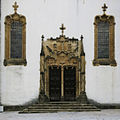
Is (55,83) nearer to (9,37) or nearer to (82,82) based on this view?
(82,82)

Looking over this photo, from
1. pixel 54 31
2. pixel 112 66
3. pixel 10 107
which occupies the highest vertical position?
pixel 54 31

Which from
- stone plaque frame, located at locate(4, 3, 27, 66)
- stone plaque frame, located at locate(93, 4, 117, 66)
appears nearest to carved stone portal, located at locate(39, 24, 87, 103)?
stone plaque frame, located at locate(93, 4, 117, 66)

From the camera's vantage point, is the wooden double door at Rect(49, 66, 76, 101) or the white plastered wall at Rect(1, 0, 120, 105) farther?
the wooden double door at Rect(49, 66, 76, 101)

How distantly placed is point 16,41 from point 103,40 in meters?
4.63

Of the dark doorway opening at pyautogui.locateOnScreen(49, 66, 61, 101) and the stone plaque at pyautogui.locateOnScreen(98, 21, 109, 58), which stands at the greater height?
the stone plaque at pyautogui.locateOnScreen(98, 21, 109, 58)

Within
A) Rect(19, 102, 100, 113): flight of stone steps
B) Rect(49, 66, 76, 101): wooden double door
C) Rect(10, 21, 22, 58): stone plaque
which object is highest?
Rect(10, 21, 22, 58): stone plaque

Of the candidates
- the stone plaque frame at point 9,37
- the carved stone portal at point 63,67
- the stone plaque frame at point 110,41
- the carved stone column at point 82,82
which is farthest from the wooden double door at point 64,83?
the stone plaque frame at point 9,37

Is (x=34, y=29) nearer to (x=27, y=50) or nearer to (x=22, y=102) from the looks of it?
(x=27, y=50)

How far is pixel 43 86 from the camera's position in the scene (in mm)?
14344

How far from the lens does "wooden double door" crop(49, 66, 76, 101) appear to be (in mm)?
14438

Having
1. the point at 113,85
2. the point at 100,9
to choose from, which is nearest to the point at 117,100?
the point at 113,85

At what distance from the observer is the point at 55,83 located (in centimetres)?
1451

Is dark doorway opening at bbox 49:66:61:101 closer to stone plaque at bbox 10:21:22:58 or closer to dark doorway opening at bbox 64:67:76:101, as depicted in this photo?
dark doorway opening at bbox 64:67:76:101

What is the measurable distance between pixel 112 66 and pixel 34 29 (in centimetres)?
452
